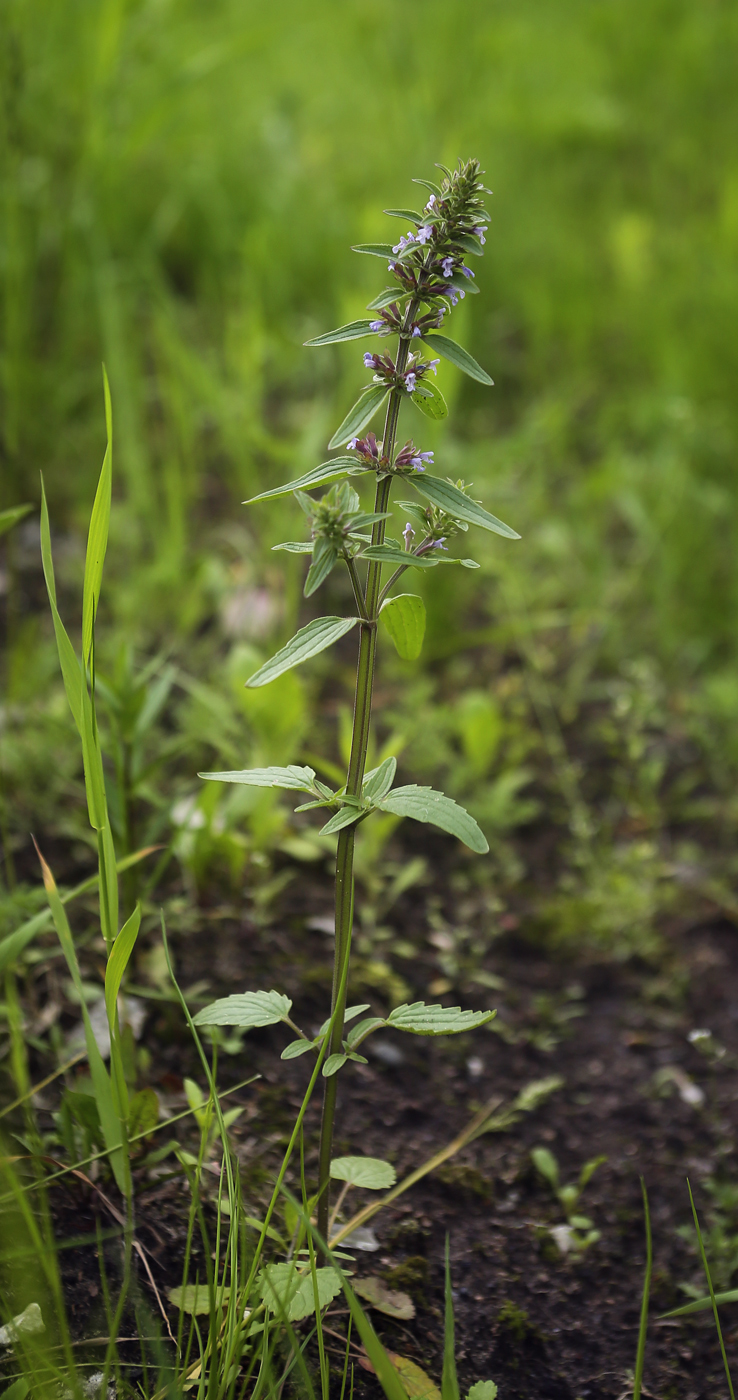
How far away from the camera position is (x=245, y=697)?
180cm

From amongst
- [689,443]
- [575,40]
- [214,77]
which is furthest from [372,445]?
[575,40]

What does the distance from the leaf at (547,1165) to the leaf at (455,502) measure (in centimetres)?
95

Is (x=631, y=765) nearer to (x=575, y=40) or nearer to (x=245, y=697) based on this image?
(x=245, y=697)

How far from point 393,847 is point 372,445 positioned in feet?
3.70

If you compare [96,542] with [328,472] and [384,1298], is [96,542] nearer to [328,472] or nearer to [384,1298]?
[328,472]

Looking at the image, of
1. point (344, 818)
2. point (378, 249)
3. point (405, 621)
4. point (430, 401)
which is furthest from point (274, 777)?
point (378, 249)

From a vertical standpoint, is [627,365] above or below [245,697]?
above

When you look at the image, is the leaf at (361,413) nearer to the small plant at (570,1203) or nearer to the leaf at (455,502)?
the leaf at (455,502)

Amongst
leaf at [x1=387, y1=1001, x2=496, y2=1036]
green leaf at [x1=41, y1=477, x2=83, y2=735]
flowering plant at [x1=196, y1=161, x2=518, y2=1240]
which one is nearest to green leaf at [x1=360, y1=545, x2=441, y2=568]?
flowering plant at [x1=196, y1=161, x2=518, y2=1240]

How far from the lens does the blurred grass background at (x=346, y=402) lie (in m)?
2.03

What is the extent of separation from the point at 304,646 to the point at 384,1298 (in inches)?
30.9

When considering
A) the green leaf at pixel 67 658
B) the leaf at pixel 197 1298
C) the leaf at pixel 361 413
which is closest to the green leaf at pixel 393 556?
the leaf at pixel 361 413

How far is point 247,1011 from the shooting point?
3.42ft

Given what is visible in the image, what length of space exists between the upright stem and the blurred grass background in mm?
509
